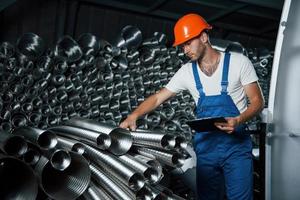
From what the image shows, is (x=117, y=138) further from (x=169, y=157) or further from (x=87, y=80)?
(x=87, y=80)

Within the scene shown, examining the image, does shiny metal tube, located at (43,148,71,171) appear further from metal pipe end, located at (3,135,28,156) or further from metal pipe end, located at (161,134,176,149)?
metal pipe end, located at (161,134,176,149)

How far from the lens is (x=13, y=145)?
0.96 meters

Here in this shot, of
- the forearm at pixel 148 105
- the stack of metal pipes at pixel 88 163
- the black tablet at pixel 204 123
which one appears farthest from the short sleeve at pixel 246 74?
the stack of metal pipes at pixel 88 163

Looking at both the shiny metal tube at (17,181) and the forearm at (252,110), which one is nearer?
the shiny metal tube at (17,181)

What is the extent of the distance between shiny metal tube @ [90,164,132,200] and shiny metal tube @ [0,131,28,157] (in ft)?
0.84

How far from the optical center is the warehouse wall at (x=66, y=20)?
300 cm

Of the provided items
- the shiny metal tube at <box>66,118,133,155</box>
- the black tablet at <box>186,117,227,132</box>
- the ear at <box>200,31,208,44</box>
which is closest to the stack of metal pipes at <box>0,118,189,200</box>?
the shiny metal tube at <box>66,118,133,155</box>

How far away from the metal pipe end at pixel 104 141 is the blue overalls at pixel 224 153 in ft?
2.78

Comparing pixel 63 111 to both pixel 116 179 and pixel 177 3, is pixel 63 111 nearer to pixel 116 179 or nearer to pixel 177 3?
pixel 177 3

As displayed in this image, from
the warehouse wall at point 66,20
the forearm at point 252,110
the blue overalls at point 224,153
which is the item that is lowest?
the blue overalls at point 224,153

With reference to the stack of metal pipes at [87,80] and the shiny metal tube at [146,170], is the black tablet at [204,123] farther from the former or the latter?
the stack of metal pipes at [87,80]

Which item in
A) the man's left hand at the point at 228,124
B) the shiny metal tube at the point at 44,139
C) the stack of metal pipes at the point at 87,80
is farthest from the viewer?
the stack of metal pipes at the point at 87,80

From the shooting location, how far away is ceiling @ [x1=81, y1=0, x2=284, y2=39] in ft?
10.3

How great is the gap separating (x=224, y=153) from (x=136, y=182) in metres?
0.90
